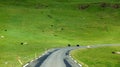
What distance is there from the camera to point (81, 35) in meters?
161

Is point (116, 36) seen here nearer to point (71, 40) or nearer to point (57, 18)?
point (71, 40)

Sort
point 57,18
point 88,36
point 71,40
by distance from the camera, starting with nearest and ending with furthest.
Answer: point 71,40
point 88,36
point 57,18

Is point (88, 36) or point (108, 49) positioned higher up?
point (108, 49)

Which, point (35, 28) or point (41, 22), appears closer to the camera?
point (35, 28)

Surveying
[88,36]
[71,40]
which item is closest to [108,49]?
[71,40]

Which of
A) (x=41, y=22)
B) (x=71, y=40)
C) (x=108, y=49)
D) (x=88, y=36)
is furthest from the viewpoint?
(x=41, y=22)

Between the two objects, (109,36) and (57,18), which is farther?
(57,18)

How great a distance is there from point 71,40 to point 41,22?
3828 centimetres

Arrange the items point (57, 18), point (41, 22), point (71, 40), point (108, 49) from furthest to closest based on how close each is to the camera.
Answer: point (57, 18) → point (41, 22) → point (71, 40) → point (108, 49)

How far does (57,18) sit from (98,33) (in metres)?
35.8

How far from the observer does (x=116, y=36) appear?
161 meters

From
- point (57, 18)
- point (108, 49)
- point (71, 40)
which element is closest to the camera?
point (108, 49)

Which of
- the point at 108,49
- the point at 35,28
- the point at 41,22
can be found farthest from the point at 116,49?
the point at 41,22

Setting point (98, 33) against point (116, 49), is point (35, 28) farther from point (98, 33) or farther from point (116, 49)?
point (116, 49)
